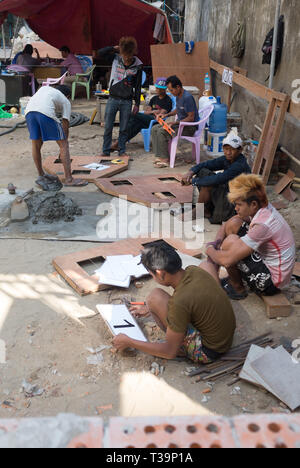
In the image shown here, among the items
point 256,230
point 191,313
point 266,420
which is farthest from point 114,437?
point 256,230

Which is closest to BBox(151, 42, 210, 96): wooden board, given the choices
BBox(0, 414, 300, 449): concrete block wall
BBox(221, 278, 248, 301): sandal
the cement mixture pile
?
the cement mixture pile

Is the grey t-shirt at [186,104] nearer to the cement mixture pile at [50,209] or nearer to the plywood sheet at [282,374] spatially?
the cement mixture pile at [50,209]

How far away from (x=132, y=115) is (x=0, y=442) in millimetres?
7807

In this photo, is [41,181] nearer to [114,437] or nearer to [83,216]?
[83,216]

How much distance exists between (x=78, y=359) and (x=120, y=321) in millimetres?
462

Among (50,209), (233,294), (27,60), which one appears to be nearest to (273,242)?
(233,294)

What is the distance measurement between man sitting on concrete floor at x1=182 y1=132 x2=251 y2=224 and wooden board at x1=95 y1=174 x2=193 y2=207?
573 millimetres

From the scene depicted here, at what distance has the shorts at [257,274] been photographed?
356 cm

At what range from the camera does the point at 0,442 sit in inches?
41.5

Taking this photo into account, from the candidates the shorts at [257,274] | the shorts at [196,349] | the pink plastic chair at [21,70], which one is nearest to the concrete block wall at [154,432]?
the shorts at [196,349]

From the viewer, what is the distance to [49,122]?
6332 mm

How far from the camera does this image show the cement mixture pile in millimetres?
5445

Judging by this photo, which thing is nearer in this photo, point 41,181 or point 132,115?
point 41,181

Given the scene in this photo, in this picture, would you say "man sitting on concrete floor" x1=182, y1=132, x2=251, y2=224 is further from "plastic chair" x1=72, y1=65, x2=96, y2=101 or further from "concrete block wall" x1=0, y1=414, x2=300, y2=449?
"plastic chair" x1=72, y1=65, x2=96, y2=101
